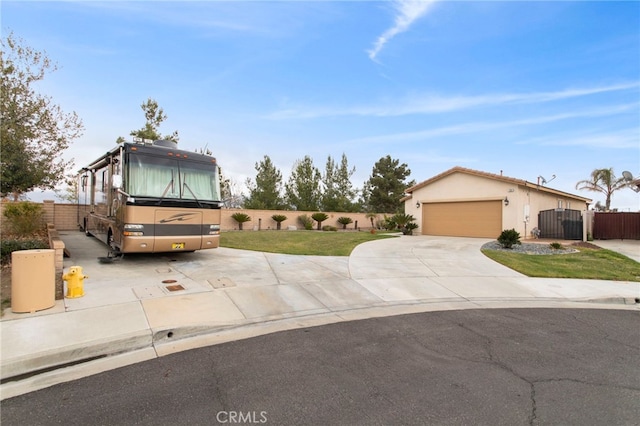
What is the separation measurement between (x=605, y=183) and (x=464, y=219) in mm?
23202

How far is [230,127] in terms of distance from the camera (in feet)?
71.1

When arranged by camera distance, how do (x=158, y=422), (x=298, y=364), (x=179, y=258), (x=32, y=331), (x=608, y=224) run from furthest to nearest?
A: (x=608, y=224) → (x=179, y=258) → (x=32, y=331) → (x=298, y=364) → (x=158, y=422)

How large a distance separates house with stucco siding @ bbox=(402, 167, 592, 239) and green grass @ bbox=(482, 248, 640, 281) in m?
5.16

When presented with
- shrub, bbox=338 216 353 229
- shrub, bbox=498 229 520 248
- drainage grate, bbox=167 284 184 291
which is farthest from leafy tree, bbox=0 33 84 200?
shrub, bbox=338 216 353 229

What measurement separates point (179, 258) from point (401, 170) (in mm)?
38757

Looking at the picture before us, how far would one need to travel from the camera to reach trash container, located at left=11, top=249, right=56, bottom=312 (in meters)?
5.23

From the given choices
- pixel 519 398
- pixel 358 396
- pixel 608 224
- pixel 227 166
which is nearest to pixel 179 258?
pixel 358 396

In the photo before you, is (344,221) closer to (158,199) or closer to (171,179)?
(171,179)

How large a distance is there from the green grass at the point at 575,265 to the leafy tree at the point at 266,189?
74.8 ft

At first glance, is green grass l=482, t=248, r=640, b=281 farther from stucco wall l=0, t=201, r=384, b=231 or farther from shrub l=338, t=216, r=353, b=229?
shrub l=338, t=216, r=353, b=229

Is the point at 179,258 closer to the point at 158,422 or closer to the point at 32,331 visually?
the point at 32,331

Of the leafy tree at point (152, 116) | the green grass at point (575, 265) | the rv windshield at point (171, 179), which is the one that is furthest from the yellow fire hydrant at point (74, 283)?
the leafy tree at point (152, 116)

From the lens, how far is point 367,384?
11.7 feet

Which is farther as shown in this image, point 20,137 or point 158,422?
point 20,137
